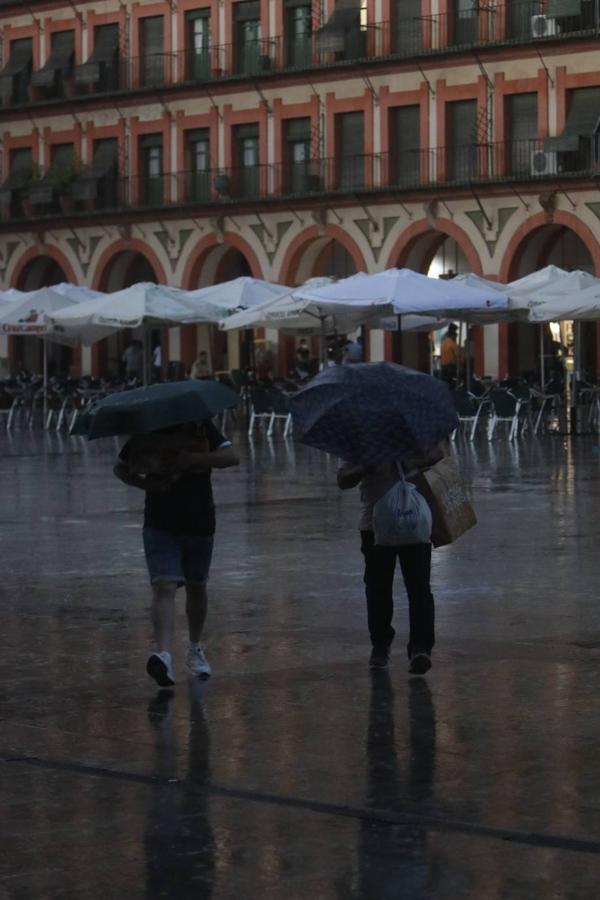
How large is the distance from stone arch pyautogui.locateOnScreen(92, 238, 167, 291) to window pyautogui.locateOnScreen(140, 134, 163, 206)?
1.26 metres

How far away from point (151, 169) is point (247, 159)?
363 cm

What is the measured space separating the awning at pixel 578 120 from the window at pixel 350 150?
6.06 meters

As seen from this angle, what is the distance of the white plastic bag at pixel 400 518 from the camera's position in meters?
10.6

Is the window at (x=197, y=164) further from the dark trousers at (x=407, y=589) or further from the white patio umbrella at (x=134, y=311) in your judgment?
the dark trousers at (x=407, y=589)

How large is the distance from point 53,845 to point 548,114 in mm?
43956

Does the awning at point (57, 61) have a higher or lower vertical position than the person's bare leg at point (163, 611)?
higher

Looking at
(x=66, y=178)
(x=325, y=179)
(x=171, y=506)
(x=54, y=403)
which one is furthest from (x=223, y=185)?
(x=171, y=506)

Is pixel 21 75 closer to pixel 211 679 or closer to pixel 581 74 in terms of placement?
pixel 581 74

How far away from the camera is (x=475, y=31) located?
51062 millimetres

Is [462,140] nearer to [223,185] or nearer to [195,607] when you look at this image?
[223,185]

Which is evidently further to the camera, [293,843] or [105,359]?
[105,359]

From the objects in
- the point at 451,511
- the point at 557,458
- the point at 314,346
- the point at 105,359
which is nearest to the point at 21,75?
the point at 105,359

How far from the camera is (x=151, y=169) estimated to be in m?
59.1

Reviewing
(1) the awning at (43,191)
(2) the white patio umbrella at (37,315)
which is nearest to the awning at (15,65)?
(1) the awning at (43,191)
